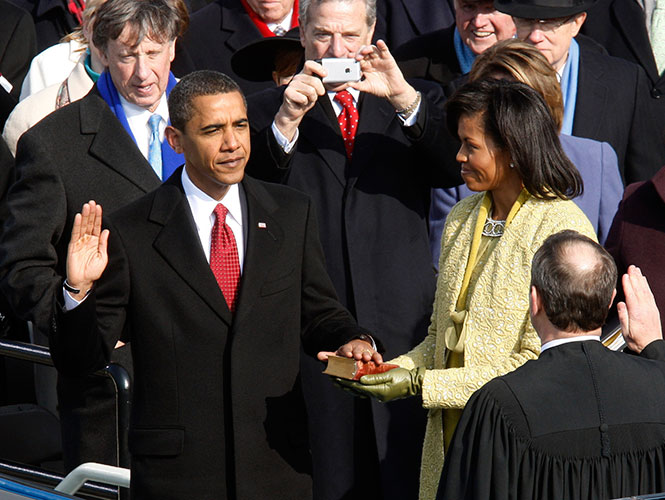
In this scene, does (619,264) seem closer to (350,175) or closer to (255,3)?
(350,175)

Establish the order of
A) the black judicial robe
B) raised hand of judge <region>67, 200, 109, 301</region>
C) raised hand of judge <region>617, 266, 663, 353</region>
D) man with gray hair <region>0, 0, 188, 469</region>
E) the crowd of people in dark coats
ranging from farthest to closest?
man with gray hair <region>0, 0, 188, 469</region> < the crowd of people in dark coats < raised hand of judge <region>67, 200, 109, 301</region> < raised hand of judge <region>617, 266, 663, 353</region> < the black judicial robe

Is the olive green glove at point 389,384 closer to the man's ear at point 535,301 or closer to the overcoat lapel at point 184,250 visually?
the overcoat lapel at point 184,250

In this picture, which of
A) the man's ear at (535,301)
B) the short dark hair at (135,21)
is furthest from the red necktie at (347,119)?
the man's ear at (535,301)

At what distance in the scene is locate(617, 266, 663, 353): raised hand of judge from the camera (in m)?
3.62

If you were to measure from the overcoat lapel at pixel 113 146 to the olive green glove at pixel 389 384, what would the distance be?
1434 millimetres

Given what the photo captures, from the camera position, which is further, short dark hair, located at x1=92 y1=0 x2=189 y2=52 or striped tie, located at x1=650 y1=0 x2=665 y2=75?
striped tie, located at x1=650 y1=0 x2=665 y2=75

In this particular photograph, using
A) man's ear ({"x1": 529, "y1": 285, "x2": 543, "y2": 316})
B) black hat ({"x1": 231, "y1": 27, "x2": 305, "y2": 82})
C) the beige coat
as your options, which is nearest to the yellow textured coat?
man's ear ({"x1": 529, "y1": 285, "x2": 543, "y2": 316})

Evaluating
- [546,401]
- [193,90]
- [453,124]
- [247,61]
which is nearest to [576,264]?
[546,401]

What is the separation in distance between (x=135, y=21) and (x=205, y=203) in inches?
54.4

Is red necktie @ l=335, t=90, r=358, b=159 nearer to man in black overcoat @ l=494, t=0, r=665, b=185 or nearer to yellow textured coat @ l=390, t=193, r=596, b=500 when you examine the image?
man in black overcoat @ l=494, t=0, r=665, b=185

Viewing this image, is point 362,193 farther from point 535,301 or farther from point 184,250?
point 535,301

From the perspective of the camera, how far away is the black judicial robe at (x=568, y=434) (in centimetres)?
324

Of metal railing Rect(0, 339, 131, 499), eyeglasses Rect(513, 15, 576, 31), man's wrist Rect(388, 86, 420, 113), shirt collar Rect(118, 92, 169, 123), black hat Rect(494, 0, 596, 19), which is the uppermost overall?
black hat Rect(494, 0, 596, 19)

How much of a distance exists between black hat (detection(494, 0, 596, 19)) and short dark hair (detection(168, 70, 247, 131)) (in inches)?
68.4
